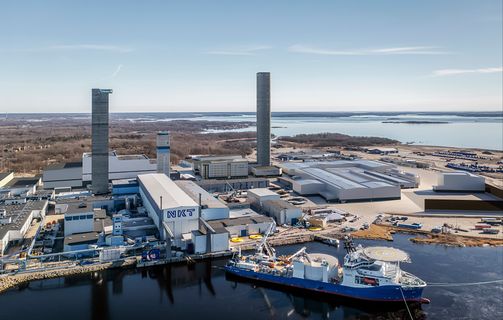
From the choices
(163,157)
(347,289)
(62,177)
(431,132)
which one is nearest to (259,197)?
(163,157)

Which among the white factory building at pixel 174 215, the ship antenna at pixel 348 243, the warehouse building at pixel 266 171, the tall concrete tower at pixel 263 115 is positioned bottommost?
the ship antenna at pixel 348 243

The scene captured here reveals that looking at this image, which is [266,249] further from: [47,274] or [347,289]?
[47,274]

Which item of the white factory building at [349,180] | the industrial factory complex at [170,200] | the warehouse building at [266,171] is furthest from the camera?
the warehouse building at [266,171]

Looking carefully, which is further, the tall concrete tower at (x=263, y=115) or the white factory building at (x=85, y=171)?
the tall concrete tower at (x=263, y=115)

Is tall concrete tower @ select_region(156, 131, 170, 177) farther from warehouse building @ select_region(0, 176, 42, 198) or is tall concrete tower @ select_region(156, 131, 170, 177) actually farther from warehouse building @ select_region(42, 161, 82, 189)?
warehouse building @ select_region(0, 176, 42, 198)

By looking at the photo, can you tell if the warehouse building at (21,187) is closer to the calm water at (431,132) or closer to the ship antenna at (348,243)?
the ship antenna at (348,243)

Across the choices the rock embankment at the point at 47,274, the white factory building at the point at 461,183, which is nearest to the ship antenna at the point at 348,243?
the rock embankment at the point at 47,274

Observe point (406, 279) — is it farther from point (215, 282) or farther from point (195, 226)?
point (195, 226)
